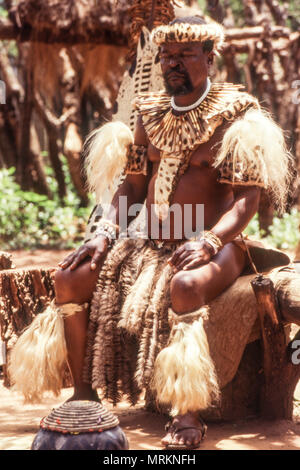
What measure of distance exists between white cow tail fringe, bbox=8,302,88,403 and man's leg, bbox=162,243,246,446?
23.7 inches

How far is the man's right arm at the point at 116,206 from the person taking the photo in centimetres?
383

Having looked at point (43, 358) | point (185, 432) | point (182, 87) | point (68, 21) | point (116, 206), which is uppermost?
point (68, 21)

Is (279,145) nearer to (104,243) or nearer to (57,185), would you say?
(104,243)

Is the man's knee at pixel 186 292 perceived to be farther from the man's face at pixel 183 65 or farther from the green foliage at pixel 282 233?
the green foliage at pixel 282 233

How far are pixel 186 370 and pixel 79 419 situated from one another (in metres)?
0.73

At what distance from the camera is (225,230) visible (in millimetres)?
3631

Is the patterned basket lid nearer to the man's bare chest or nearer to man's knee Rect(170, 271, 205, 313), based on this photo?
man's knee Rect(170, 271, 205, 313)

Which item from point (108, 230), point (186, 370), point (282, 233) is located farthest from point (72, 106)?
point (186, 370)

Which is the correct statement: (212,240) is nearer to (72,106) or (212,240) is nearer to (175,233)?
(175,233)

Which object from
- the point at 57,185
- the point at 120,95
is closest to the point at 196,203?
the point at 120,95

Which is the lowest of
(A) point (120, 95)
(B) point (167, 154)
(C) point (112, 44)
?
(B) point (167, 154)

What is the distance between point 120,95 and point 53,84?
199 inches

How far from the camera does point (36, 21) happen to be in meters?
9.09

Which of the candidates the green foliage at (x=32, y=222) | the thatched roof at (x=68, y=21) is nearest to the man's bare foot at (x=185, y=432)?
the thatched roof at (x=68, y=21)
